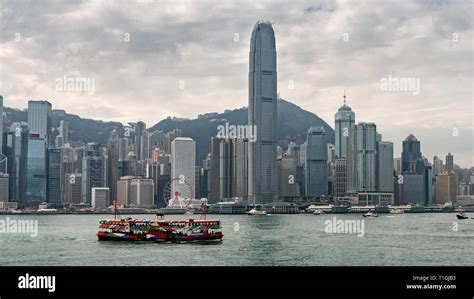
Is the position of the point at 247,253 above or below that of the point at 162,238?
below

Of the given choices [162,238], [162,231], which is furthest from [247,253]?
[162,231]

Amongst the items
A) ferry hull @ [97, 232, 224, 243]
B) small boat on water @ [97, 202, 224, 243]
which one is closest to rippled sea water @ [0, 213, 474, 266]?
ferry hull @ [97, 232, 224, 243]

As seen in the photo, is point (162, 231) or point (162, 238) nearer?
point (162, 238)

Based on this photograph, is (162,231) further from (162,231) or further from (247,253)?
(247,253)

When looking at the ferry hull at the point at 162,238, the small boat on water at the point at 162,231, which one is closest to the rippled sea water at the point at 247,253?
the ferry hull at the point at 162,238

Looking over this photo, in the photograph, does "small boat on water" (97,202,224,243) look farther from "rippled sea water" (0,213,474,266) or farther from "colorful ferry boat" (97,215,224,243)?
"rippled sea water" (0,213,474,266)

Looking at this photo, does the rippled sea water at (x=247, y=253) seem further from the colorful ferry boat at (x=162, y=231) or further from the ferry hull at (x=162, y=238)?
the colorful ferry boat at (x=162, y=231)

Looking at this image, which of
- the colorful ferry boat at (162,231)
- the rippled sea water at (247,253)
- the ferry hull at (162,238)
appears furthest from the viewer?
the colorful ferry boat at (162,231)
